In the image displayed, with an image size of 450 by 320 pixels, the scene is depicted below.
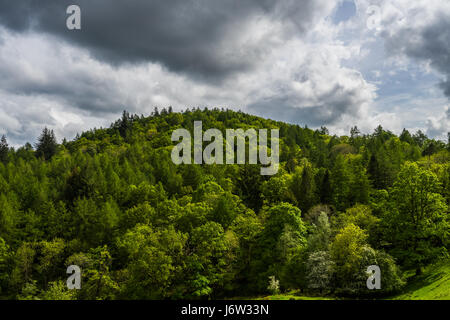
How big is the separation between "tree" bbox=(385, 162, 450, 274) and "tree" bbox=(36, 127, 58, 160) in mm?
160932

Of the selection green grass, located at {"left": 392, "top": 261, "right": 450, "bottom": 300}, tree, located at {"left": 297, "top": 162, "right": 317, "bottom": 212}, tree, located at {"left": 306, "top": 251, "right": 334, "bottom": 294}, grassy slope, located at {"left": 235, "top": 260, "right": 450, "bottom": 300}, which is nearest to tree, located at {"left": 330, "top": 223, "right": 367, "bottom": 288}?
tree, located at {"left": 306, "top": 251, "right": 334, "bottom": 294}

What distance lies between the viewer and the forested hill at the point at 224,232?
37.6m

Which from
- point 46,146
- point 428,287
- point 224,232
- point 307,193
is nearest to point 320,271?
point 428,287

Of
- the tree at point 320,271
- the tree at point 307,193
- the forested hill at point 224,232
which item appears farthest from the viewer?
the tree at point 307,193

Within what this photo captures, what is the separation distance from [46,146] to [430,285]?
16987cm

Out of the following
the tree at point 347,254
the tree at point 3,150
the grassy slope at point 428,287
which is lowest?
the grassy slope at point 428,287

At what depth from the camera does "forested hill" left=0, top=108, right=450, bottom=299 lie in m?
37.6

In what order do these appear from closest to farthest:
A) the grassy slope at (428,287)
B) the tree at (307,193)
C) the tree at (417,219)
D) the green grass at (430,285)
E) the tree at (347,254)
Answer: the green grass at (430,285) → the grassy slope at (428,287) → the tree at (347,254) → the tree at (417,219) → the tree at (307,193)

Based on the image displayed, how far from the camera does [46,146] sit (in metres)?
150

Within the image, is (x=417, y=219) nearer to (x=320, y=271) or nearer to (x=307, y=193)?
(x=320, y=271)

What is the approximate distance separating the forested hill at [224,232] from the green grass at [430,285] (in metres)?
1.29

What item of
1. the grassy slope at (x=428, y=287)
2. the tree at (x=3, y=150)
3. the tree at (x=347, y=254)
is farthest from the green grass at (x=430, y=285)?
the tree at (x=3, y=150)

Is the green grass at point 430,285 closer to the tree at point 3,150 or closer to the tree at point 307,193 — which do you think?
the tree at point 307,193
